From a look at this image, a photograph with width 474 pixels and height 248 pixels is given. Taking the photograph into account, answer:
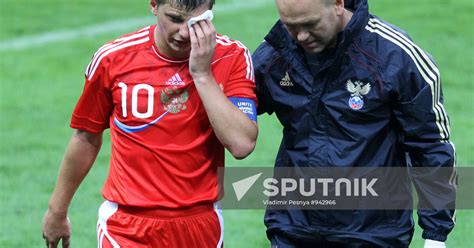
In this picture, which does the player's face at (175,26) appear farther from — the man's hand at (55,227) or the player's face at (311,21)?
the man's hand at (55,227)

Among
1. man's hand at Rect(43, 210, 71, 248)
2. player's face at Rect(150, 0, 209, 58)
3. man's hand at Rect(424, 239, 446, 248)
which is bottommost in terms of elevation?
man's hand at Rect(43, 210, 71, 248)

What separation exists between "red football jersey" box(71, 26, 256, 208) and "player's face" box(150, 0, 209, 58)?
0.30 ft

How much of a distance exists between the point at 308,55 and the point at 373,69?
31 cm

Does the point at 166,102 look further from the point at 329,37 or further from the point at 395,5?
the point at 395,5

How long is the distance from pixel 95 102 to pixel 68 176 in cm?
40

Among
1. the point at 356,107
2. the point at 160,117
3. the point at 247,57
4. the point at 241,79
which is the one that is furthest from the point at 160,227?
the point at 356,107

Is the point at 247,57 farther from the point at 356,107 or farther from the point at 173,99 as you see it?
the point at 356,107

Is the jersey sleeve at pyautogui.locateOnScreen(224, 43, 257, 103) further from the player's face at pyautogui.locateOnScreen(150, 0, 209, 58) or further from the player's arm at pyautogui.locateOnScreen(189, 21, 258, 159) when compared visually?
the player's face at pyautogui.locateOnScreen(150, 0, 209, 58)

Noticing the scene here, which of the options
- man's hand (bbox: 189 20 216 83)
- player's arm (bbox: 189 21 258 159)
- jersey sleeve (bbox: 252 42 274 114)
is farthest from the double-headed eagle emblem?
man's hand (bbox: 189 20 216 83)

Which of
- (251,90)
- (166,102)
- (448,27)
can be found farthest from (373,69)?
(448,27)

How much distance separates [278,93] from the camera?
5.77m

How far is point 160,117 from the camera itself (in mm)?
5590

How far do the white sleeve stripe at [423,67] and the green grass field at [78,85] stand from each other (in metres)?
3.50

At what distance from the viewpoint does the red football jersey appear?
5.57 meters
